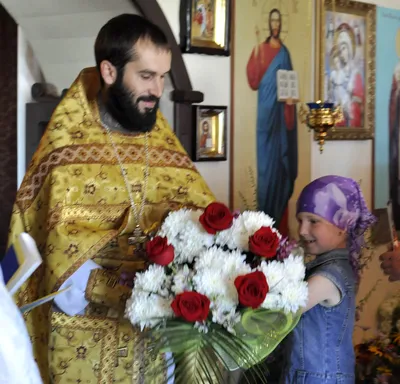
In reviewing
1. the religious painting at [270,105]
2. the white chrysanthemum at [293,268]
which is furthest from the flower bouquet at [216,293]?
the religious painting at [270,105]

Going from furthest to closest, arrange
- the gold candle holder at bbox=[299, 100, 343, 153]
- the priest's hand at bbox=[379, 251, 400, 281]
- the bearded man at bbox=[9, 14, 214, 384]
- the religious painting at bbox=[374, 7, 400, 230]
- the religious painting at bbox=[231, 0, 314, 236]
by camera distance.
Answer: the religious painting at bbox=[374, 7, 400, 230] < the religious painting at bbox=[231, 0, 314, 236] < the gold candle holder at bbox=[299, 100, 343, 153] < the priest's hand at bbox=[379, 251, 400, 281] < the bearded man at bbox=[9, 14, 214, 384]

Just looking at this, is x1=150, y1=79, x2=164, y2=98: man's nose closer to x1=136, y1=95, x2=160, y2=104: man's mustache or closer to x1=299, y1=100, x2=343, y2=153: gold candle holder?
x1=136, y1=95, x2=160, y2=104: man's mustache

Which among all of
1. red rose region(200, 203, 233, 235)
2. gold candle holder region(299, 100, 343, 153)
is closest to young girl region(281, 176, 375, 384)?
red rose region(200, 203, 233, 235)

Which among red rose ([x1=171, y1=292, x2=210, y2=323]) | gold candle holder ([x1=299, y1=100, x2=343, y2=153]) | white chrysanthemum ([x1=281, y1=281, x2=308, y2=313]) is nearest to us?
red rose ([x1=171, y1=292, x2=210, y2=323])

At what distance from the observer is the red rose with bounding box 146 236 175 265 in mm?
1540

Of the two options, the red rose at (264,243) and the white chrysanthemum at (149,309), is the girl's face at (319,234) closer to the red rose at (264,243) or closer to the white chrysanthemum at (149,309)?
the red rose at (264,243)

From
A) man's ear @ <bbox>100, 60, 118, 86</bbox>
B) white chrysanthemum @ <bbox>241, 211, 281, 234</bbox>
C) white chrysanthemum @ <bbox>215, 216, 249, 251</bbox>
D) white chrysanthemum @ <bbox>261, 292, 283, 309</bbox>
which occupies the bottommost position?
white chrysanthemum @ <bbox>261, 292, 283, 309</bbox>

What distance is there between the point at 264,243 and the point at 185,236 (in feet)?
0.59

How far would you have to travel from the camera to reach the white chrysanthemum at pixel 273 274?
153cm

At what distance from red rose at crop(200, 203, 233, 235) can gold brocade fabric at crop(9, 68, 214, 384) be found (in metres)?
0.27

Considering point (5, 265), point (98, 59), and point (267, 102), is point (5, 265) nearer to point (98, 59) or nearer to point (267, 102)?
point (98, 59)

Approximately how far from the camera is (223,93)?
9.66ft

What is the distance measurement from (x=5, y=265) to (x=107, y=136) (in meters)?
0.81

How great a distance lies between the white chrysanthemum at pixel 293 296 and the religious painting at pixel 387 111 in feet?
7.61
